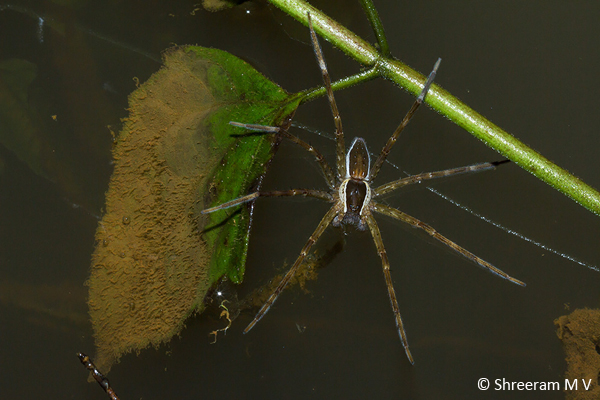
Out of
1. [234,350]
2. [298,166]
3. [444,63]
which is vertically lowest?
[234,350]

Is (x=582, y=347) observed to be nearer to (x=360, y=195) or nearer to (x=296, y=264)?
(x=360, y=195)

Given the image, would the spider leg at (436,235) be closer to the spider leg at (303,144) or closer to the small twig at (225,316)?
the spider leg at (303,144)

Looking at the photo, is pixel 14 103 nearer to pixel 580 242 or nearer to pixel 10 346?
pixel 10 346

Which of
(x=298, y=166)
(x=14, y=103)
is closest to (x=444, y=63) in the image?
(x=298, y=166)

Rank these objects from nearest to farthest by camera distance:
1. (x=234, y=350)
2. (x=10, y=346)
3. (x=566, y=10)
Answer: (x=10, y=346)
(x=234, y=350)
(x=566, y=10)

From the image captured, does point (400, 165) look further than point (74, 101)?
Yes

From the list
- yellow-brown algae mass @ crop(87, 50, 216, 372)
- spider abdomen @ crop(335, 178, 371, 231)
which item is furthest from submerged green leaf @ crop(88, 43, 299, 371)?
spider abdomen @ crop(335, 178, 371, 231)

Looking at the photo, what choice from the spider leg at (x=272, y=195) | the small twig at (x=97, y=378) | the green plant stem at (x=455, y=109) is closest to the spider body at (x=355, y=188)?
the spider leg at (x=272, y=195)
